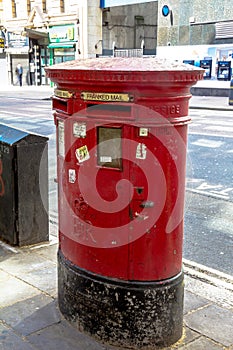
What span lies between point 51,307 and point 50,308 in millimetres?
15

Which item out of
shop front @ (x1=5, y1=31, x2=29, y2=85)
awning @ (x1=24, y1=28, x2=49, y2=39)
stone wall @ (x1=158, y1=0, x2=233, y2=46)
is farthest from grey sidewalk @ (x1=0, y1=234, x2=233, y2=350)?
shop front @ (x1=5, y1=31, x2=29, y2=85)

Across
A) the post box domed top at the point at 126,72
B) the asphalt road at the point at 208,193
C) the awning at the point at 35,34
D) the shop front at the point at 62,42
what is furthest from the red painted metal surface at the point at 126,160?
the awning at the point at 35,34

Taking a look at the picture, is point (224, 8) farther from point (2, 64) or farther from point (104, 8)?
point (2, 64)

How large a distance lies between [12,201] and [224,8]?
25.2 metres

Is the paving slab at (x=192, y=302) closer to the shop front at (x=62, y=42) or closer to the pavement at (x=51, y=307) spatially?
the pavement at (x=51, y=307)

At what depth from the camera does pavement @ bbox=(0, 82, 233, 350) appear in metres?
3.19

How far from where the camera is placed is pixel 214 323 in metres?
3.48

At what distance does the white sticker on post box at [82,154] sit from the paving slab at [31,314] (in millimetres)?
1282

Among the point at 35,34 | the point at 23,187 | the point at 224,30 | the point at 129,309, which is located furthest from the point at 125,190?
the point at 35,34

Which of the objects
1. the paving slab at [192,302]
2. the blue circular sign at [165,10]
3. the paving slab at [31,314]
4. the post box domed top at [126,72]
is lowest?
the paving slab at [192,302]

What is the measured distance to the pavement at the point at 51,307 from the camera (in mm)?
3186

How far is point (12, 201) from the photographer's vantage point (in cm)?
469

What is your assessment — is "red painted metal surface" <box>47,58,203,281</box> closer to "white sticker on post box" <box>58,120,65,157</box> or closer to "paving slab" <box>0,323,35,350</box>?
"white sticker on post box" <box>58,120,65,157</box>

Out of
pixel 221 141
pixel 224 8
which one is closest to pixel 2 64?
pixel 224 8
